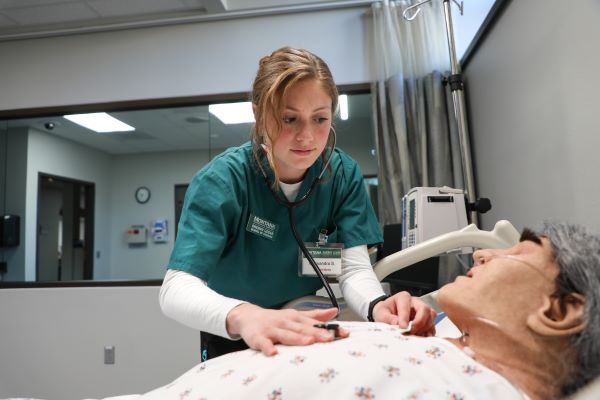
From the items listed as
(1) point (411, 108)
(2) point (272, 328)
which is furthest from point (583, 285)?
(1) point (411, 108)

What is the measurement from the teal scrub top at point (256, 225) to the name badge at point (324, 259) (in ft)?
0.20

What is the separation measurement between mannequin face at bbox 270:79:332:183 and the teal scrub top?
Result: 0.12 meters

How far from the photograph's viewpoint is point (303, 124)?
3.49ft

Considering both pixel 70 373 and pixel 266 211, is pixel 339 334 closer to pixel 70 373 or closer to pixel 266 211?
pixel 266 211

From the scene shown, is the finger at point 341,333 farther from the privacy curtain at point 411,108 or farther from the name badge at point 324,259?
the privacy curtain at point 411,108

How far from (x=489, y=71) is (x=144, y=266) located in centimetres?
642

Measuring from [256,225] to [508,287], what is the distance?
64 cm

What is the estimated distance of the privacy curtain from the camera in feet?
8.74

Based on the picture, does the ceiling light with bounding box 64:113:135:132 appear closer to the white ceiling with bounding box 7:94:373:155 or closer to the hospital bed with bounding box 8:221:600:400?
the white ceiling with bounding box 7:94:373:155

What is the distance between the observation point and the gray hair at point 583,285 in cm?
69

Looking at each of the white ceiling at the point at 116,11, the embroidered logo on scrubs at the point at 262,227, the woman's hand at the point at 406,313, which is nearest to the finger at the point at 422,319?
the woman's hand at the point at 406,313

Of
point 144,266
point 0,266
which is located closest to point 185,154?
point 144,266

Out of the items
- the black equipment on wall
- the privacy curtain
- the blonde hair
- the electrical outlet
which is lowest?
the electrical outlet

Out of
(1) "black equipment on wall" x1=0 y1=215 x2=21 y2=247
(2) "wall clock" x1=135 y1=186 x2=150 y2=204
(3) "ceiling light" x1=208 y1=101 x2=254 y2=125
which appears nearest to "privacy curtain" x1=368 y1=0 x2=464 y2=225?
(3) "ceiling light" x1=208 y1=101 x2=254 y2=125
